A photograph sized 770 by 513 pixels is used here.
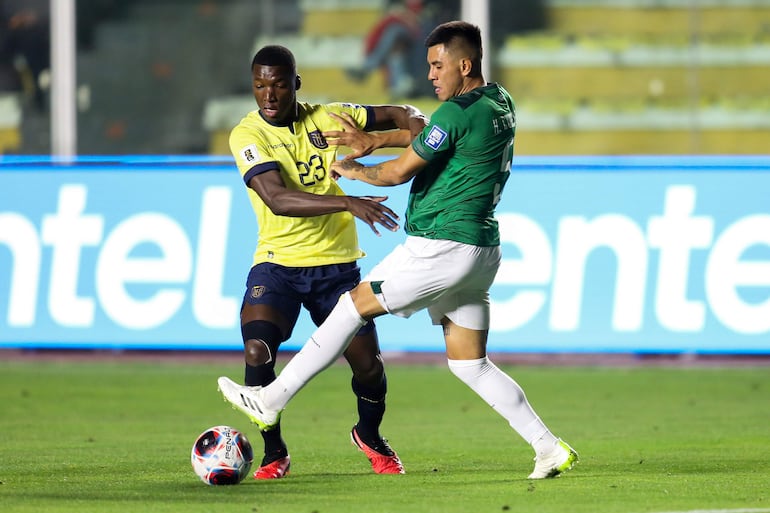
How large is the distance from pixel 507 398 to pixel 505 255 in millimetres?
5395

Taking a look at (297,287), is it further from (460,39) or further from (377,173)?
(460,39)

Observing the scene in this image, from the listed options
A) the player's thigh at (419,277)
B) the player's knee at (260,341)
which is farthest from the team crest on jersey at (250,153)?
the player's thigh at (419,277)

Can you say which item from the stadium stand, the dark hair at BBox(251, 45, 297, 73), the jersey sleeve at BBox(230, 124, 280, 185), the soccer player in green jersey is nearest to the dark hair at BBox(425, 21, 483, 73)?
the soccer player in green jersey

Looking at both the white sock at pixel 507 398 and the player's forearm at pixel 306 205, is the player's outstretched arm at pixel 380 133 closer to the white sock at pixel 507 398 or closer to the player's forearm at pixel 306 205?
the player's forearm at pixel 306 205

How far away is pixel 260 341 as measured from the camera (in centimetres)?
720

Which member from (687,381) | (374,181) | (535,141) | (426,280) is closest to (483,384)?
(426,280)

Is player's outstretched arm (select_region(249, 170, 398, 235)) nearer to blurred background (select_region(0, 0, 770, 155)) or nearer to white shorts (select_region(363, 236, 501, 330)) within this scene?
white shorts (select_region(363, 236, 501, 330))

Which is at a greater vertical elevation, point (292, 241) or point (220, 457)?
point (292, 241)

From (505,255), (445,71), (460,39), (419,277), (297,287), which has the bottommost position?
(505,255)

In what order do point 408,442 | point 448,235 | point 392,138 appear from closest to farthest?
1. point 448,235
2. point 392,138
3. point 408,442

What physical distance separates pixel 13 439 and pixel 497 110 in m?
3.79

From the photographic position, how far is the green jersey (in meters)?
6.77

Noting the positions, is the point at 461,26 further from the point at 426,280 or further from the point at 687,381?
the point at 687,381

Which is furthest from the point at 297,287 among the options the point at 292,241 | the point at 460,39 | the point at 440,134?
the point at 460,39
